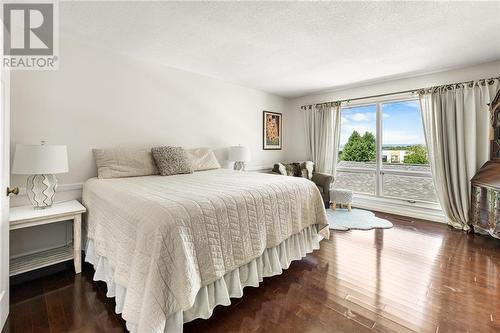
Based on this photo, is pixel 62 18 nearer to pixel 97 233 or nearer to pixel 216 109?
pixel 97 233

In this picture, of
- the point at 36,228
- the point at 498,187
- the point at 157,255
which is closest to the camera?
the point at 157,255

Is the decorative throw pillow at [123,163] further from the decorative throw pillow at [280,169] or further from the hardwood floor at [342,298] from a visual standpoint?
the decorative throw pillow at [280,169]

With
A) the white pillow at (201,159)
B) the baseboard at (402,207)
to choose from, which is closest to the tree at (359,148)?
the baseboard at (402,207)

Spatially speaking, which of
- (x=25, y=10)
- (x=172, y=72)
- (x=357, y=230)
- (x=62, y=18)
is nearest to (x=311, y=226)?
(x=357, y=230)

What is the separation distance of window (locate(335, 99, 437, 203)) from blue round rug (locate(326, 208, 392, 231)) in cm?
67

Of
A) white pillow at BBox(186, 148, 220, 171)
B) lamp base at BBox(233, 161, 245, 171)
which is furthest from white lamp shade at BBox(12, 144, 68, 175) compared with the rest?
lamp base at BBox(233, 161, 245, 171)

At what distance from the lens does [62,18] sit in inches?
79.7

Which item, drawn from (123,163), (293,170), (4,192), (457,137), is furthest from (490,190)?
(4,192)

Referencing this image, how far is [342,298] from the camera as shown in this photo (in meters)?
1.71

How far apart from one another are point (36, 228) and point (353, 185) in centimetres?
471

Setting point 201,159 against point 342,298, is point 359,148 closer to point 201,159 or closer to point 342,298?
point 201,159

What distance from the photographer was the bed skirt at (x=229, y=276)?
1357 millimetres

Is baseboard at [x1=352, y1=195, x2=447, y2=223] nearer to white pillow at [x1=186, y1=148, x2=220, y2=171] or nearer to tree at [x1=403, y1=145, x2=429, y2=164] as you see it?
tree at [x1=403, y1=145, x2=429, y2=164]

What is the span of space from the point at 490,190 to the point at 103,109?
15.0ft
